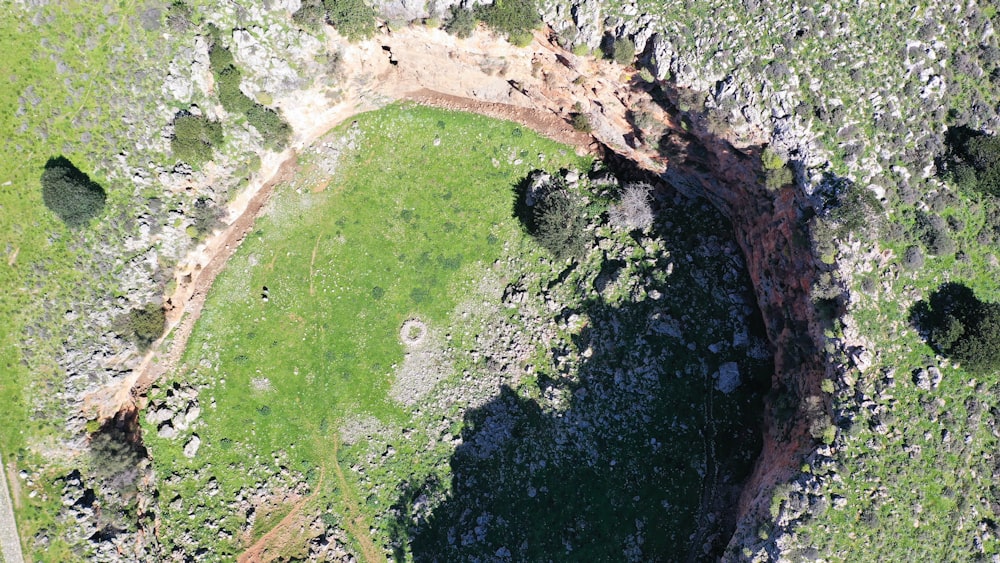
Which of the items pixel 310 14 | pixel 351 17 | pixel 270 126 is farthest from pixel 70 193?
pixel 351 17

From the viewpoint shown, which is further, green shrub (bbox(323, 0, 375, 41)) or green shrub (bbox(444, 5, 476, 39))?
green shrub (bbox(323, 0, 375, 41))

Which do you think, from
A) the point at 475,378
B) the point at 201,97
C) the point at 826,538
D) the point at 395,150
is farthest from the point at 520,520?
the point at 201,97

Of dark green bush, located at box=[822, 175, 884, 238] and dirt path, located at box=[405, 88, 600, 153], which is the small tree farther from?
dark green bush, located at box=[822, 175, 884, 238]

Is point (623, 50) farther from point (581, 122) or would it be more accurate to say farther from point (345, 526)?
point (345, 526)

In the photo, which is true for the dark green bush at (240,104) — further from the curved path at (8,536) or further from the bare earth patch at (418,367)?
the curved path at (8,536)

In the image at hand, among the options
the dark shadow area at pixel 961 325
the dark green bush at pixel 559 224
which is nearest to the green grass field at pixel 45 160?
the dark green bush at pixel 559 224

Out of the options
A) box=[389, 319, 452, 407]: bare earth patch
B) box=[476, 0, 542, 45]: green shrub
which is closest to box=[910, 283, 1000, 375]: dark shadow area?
box=[476, 0, 542, 45]: green shrub

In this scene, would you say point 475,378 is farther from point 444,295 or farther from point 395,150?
point 395,150
